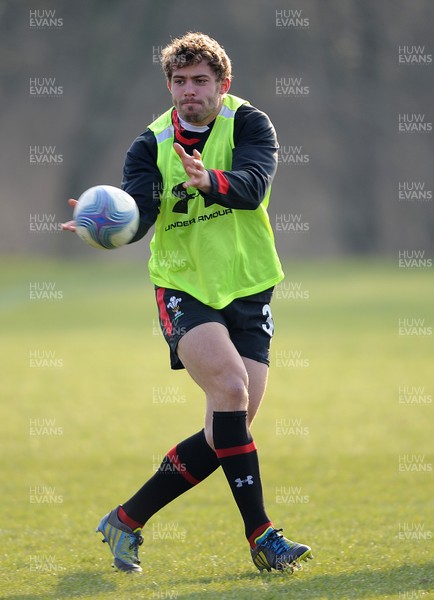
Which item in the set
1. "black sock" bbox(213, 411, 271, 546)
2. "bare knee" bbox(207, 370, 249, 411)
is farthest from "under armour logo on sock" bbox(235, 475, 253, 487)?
"bare knee" bbox(207, 370, 249, 411)

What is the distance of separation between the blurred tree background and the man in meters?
34.1

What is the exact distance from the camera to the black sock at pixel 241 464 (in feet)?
14.2

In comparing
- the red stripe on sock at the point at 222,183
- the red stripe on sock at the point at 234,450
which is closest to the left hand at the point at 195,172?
the red stripe on sock at the point at 222,183

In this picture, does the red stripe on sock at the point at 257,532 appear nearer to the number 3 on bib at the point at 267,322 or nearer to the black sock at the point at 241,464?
the black sock at the point at 241,464

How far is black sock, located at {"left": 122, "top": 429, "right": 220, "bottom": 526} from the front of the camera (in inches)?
183

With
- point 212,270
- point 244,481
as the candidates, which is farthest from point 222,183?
point 244,481

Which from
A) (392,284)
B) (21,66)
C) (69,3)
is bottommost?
(392,284)

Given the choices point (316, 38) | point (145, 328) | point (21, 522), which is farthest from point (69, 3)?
point (21, 522)

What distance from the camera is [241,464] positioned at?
436cm

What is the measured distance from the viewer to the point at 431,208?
1563 inches

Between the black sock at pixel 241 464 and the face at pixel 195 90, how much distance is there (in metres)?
1.24

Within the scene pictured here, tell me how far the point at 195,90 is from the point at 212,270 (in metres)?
0.74

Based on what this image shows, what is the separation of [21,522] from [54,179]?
34.9 metres

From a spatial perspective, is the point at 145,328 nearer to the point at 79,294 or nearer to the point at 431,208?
the point at 79,294
